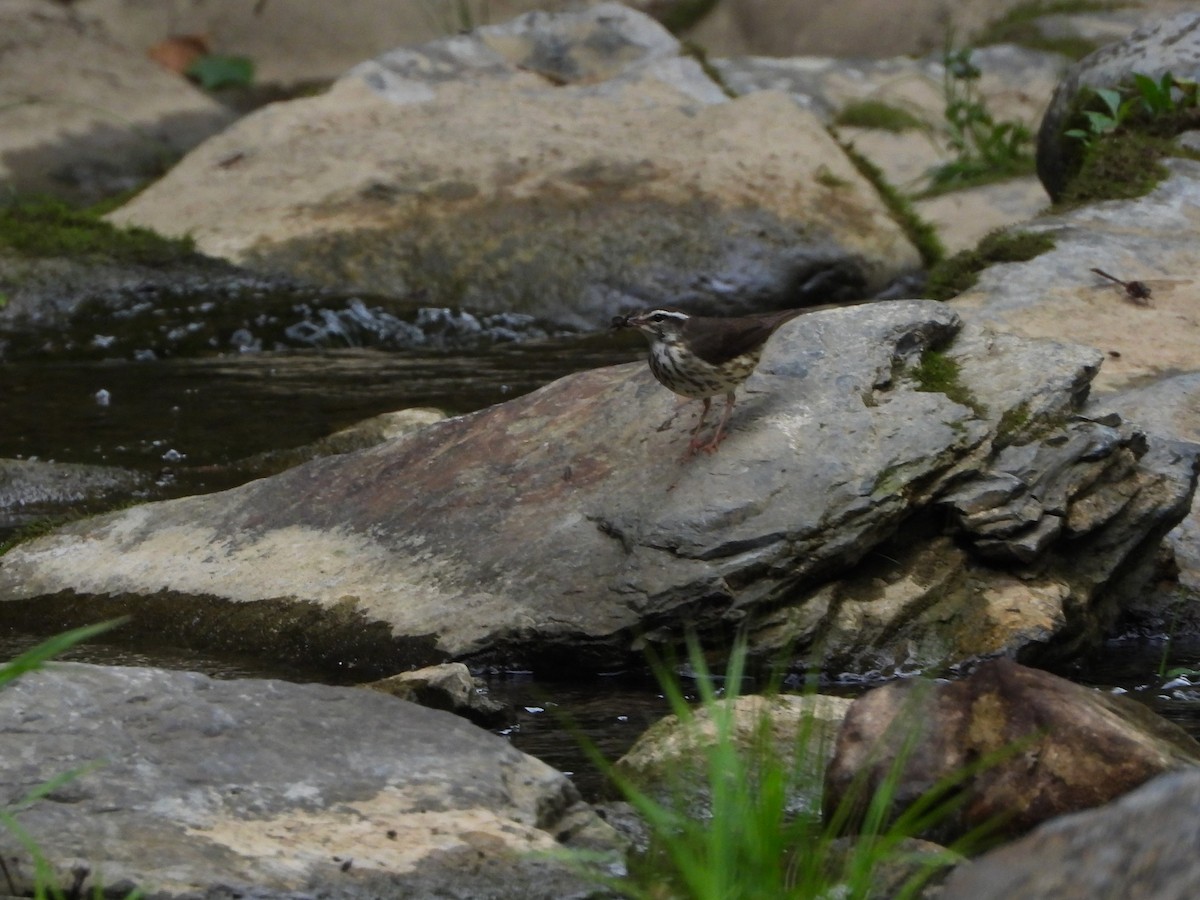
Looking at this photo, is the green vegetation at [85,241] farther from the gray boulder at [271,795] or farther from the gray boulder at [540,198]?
the gray boulder at [271,795]

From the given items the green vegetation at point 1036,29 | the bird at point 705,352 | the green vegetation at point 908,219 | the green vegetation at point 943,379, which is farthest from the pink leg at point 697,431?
the green vegetation at point 1036,29

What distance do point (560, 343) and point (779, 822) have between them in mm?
7220

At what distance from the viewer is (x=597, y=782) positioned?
4156 millimetres

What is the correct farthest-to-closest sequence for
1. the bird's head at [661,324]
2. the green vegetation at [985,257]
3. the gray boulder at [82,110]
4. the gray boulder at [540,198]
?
the gray boulder at [82,110] < the gray boulder at [540,198] < the green vegetation at [985,257] < the bird's head at [661,324]

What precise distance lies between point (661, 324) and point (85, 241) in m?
6.58

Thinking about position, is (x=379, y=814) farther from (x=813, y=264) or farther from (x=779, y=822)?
(x=813, y=264)

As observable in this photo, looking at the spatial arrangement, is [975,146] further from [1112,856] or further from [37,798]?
[1112,856]

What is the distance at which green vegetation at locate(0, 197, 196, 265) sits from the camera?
10516mm

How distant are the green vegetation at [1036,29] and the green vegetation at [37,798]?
45.6 feet

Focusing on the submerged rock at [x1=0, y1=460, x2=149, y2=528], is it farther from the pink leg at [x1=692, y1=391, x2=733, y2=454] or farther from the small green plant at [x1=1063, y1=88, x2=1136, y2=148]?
the small green plant at [x1=1063, y1=88, x2=1136, y2=148]

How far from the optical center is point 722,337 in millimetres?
4934

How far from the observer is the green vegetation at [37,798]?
2.46 m

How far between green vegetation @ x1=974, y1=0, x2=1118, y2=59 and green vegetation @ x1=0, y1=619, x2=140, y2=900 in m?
13.9

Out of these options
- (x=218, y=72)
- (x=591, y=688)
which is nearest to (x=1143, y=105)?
(x=591, y=688)
